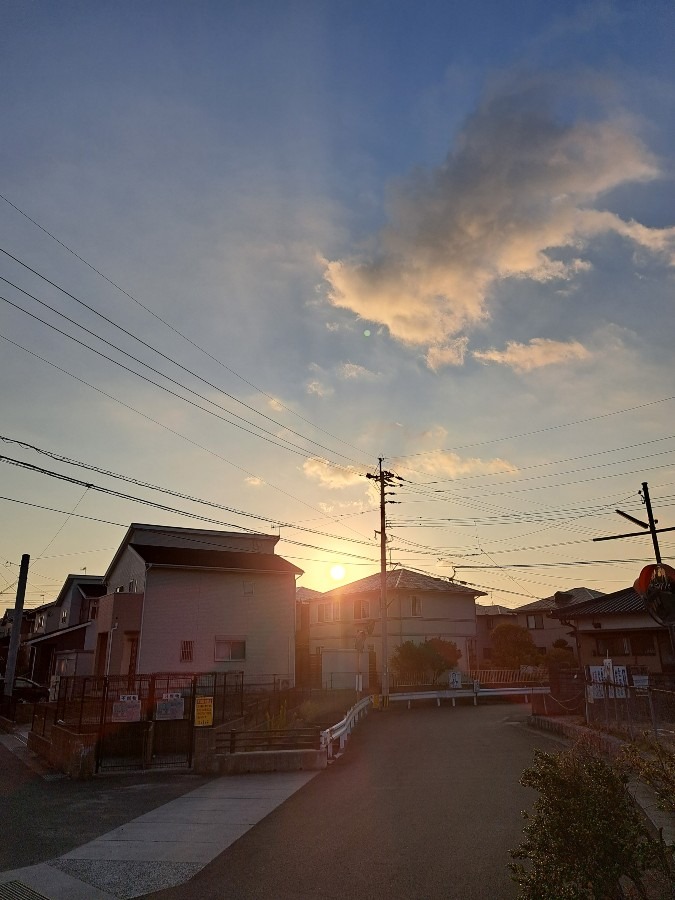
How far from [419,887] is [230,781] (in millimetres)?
9260

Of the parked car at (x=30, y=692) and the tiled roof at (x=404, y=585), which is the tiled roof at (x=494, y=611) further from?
the parked car at (x=30, y=692)

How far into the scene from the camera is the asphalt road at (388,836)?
26.1 ft

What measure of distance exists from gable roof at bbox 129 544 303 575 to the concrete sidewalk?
2092 centimetres

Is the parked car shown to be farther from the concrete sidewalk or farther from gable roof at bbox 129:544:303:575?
the concrete sidewalk

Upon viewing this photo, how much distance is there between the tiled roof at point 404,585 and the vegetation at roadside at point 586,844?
44.2 m

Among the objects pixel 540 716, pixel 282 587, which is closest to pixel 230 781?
pixel 540 716

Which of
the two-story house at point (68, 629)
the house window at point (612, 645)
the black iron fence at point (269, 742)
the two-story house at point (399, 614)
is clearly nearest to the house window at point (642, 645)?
the house window at point (612, 645)

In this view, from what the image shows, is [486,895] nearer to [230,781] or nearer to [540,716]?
[230,781]

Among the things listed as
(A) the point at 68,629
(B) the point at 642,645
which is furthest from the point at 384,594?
(A) the point at 68,629

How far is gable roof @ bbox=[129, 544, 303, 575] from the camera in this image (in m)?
34.4

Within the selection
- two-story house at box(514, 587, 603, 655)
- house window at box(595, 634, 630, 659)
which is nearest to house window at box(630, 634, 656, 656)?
house window at box(595, 634, 630, 659)

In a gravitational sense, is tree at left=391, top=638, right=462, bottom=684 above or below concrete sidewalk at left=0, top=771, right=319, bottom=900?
above

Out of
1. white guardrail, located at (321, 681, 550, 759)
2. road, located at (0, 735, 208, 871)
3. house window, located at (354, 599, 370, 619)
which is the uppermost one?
house window, located at (354, 599, 370, 619)

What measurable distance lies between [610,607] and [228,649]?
842 inches
